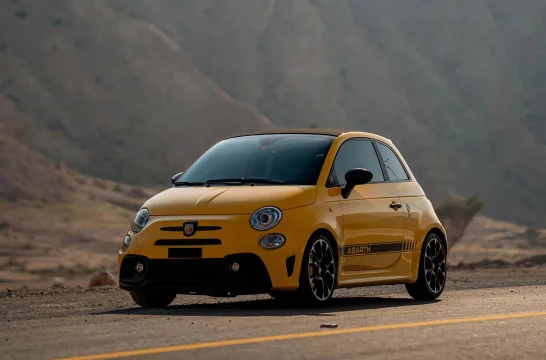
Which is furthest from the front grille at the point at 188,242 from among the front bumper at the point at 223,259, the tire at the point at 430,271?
the tire at the point at 430,271

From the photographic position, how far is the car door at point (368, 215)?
39.2ft

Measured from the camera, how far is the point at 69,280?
4153 centimetres

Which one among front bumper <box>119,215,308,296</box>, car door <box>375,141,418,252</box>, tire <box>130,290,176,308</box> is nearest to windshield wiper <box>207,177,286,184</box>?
front bumper <box>119,215,308,296</box>

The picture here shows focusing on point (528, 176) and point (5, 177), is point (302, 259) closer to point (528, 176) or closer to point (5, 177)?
point (5, 177)

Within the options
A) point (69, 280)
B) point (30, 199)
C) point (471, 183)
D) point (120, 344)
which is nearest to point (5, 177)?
point (30, 199)

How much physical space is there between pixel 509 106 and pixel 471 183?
30.7 ft

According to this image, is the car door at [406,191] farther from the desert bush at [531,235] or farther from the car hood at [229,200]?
the desert bush at [531,235]

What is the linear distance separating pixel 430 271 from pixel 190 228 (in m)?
3.33

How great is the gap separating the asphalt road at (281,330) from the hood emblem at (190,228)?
69cm

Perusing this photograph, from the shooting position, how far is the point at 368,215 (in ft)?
40.2

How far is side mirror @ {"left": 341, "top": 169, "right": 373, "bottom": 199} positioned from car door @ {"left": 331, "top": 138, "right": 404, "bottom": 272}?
58 mm

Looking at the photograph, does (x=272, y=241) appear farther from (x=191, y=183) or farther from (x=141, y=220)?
(x=191, y=183)

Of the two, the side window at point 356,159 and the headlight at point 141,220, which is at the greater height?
the side window at point 356,159

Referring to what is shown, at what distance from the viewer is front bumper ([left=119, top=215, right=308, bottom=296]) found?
11.0 meters
